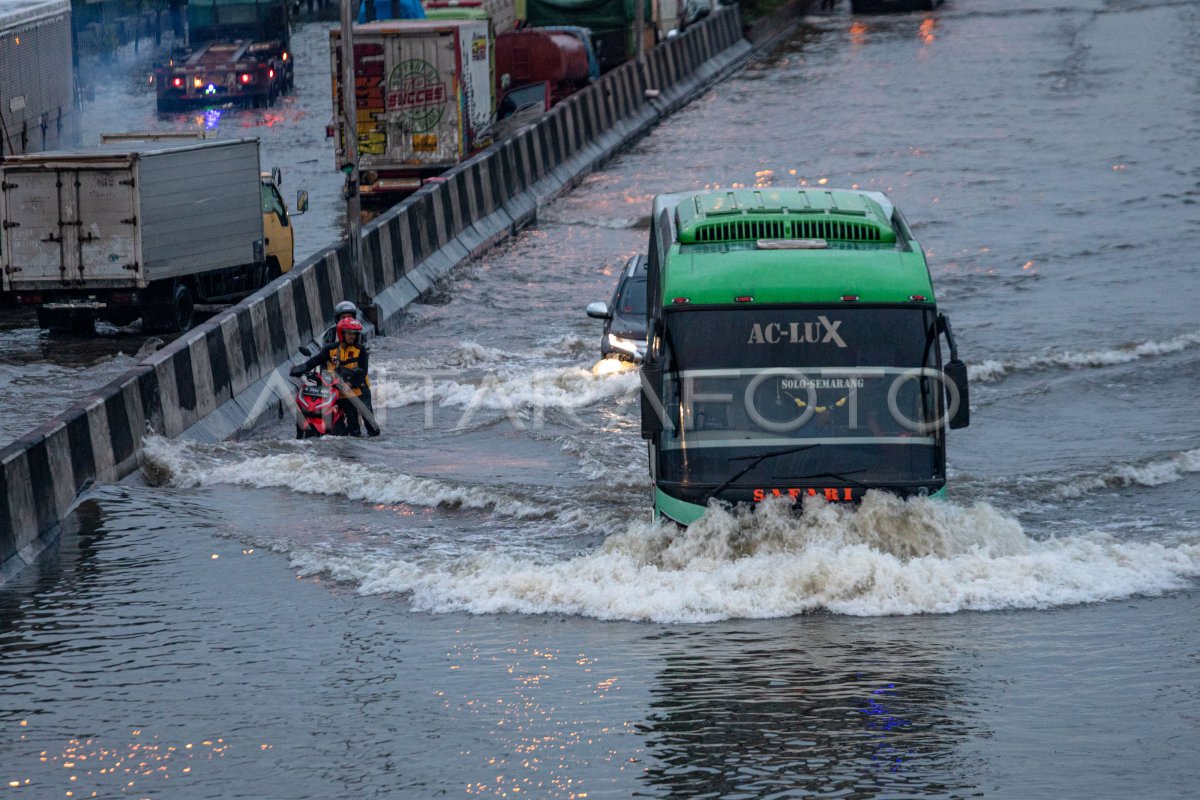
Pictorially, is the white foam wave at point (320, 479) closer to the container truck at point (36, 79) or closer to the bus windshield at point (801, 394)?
the bus windshield at point (801, 394)

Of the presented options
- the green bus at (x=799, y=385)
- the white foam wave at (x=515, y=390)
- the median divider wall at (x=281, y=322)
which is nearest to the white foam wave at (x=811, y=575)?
the green bus at (x=799, y=385)

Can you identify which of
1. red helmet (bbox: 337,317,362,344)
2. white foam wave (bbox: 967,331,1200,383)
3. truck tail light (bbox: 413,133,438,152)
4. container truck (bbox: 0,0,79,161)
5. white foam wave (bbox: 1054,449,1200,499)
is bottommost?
white foam wave (bbox: 1054,449,1200,499)

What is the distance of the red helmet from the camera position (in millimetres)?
16766

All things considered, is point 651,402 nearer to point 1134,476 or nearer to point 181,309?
point 1134,476

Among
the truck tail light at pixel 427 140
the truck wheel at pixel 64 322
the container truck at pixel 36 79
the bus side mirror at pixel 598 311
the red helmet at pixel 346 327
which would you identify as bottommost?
the truck wheel at pixel 64 322

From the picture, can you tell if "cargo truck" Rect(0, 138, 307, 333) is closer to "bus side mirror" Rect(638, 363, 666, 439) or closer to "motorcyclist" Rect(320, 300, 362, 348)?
"motorcyclist" Rect(320, 300, 362, 348)

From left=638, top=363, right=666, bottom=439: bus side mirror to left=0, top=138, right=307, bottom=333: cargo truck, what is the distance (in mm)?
11531

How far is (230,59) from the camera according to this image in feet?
164

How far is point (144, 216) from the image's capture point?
22562 millimetres

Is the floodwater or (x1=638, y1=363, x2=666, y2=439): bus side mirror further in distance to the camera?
(x1=638, y1=363, x2=666, y2=439): bus side mirror

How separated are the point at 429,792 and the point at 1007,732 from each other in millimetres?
2918

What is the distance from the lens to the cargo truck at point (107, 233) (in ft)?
73.6

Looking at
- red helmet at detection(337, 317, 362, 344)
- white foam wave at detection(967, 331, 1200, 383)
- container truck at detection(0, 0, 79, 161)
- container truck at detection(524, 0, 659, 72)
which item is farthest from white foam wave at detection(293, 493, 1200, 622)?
container truck at detection(524, 0, 659, 72)

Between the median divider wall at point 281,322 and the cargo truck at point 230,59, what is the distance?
12500mm
